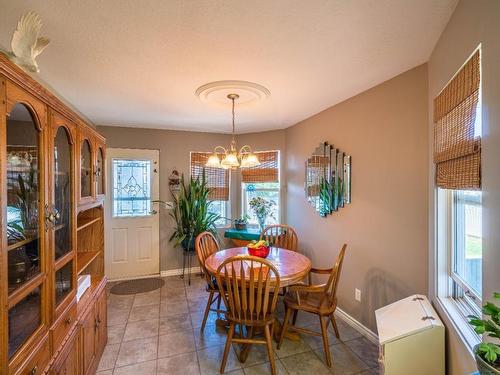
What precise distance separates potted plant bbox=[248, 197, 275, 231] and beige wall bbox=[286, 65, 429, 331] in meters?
1.10

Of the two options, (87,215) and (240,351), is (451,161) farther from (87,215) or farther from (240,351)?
(87,215)

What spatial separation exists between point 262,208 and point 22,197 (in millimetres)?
3152

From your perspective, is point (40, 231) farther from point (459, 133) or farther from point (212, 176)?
point (212, 176)

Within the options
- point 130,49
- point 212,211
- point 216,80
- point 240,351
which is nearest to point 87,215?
point 130,49

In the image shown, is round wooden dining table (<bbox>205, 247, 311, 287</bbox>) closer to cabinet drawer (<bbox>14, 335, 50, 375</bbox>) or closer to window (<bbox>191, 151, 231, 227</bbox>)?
cabinet drawer (<bbox>14, 335, 50, 375</bbox>)

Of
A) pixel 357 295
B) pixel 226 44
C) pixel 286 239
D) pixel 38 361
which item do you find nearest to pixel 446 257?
pixel 357 295

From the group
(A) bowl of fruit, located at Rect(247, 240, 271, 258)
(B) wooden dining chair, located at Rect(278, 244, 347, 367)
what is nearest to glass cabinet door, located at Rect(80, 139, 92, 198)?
(A) bowl of fruit, located at Rect(247, 240, 271, 258)

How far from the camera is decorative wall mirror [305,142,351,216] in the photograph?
8.78ft

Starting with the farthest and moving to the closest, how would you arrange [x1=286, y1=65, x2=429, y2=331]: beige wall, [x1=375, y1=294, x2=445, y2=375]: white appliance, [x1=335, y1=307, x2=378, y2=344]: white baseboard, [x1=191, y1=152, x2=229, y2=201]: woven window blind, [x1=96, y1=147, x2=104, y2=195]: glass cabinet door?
[x1=191, y1=152, x2=229, y2=201]: woven window blind < [x1=335, y1=307, x2=378, y2=344]: white baseboard < [x1=96, y1=147, x2=104, y2=195]: glass cabinet door < [x1=286, y1=65, x2=429, y2=331]: beige wall < [x1=375, y1=294, x2=445, y2=375]: white appliance

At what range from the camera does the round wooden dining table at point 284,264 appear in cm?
205

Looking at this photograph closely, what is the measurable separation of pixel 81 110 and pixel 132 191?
1.34 metres

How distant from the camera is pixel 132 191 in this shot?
12.8 ft

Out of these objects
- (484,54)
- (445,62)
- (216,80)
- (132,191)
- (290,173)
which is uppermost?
(216,80)

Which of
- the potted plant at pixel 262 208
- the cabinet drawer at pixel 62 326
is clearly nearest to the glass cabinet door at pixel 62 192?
the cabinet drawer at pixel 62 326
